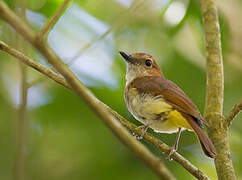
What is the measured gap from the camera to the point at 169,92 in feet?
12.1

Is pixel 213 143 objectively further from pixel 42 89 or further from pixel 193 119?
pixel 42 89

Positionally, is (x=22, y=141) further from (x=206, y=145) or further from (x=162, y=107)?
(x=162, y=107)

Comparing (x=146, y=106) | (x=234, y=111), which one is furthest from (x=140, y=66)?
(x=234, y=111)

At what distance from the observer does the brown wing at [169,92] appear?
343 cm

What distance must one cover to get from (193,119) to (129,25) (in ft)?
7.09

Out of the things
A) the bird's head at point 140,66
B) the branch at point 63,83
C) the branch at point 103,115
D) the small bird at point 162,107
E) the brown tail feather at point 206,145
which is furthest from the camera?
the bird's head at point 140,66

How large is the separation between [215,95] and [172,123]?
1.37ft

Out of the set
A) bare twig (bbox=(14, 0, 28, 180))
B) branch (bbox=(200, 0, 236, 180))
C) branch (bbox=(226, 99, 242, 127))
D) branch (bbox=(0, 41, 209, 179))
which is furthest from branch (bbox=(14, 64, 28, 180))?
branch (bbox=(226, 99, 242, 127))

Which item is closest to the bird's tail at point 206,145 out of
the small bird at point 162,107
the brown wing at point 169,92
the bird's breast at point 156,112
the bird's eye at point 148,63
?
the small bird at point 162,107

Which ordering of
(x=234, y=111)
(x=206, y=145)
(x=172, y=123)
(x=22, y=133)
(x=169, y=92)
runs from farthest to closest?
(x=169, y=92), (x=172, y=123), (x=234, y=111), (x=206, y=145), (x=22, y=133)

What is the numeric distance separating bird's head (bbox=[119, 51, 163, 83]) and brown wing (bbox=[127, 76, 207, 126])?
0.89 feet

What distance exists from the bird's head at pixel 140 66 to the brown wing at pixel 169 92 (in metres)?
0.27

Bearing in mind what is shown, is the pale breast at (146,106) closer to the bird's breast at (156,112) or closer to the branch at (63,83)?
the bird's breast at (156,112)

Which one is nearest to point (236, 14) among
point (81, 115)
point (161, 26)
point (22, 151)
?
point (161, 26)
